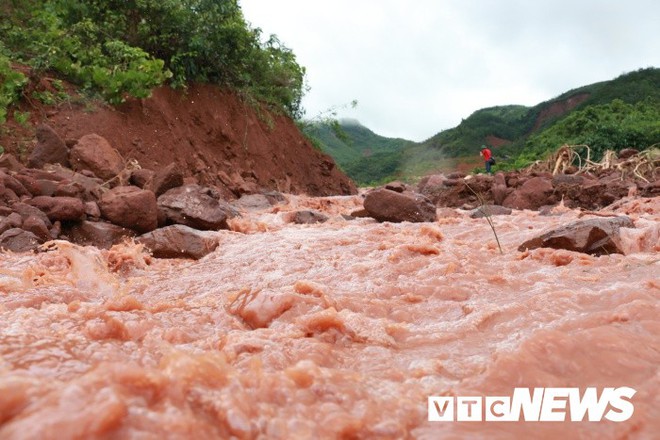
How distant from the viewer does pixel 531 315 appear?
234cm

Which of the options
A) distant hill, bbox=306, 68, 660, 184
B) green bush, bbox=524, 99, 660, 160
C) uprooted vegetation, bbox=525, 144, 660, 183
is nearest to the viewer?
uprooted vegetation, bbox=525, 144, 660, 183

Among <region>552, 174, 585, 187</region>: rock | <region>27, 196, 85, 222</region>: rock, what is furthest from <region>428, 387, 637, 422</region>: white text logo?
<region>552, 174, 585, 187</region>: rock

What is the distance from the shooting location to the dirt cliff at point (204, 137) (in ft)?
28.9

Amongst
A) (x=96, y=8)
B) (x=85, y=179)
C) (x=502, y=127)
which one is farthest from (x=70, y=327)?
(x=502, y=127)

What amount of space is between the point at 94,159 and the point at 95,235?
9.00 feet

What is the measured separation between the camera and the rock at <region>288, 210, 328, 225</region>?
738 cm

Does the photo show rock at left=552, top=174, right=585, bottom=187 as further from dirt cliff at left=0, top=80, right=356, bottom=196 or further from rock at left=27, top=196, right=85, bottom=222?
rock at left=27, top=196, right=85, bottom=222

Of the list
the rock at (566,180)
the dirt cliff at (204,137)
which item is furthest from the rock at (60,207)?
the rock at (566,180)

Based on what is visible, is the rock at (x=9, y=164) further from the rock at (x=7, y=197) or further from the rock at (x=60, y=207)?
the rock at (x=60, y=207)

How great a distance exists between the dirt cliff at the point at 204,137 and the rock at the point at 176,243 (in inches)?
152

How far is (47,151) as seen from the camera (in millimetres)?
7289

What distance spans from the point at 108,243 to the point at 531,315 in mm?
4361

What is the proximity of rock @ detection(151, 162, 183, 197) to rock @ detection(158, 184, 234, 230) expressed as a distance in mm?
260

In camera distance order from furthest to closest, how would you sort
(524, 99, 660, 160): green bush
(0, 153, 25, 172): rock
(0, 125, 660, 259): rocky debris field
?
(524, 99, 660, 160): green bush < (0, 153, 25, 172): rock < (0, 125, 660, 259): rocky debris field
